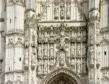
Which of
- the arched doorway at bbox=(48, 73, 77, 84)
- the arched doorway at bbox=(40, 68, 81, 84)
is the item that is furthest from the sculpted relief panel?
the arched doorway at bbox=(48, 73, 77, 84)

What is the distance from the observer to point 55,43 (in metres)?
26.0

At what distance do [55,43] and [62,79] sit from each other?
98.5 inches

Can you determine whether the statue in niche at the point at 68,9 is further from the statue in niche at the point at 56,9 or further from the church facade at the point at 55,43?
the statue in niche at the point at 56,9

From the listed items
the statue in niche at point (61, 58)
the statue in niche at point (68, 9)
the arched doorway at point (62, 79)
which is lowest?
the arched doorway at point (62, 79)

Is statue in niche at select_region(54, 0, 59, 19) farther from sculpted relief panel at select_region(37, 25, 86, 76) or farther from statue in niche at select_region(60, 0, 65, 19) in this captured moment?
sculpted relief panel at select_region(37, 25, 86, 76)

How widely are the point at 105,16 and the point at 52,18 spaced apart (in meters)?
3.73

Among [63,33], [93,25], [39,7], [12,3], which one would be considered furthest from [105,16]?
[12,3]

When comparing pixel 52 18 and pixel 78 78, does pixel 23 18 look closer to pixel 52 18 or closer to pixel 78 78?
pixel 52 18

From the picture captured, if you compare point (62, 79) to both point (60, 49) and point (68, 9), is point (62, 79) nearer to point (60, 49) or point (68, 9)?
point (60, 49)

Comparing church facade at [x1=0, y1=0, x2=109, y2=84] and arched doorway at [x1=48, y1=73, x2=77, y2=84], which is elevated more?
church facade at [x1=0, y1=0, x2=109, y2=84]

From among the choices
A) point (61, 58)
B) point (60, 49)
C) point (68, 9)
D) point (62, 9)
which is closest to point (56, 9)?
point (62, 9)

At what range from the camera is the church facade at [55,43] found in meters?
25.1

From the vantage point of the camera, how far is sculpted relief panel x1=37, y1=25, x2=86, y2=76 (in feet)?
84.1

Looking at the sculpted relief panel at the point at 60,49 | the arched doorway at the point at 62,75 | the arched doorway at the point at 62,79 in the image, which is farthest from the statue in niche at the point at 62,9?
the arched doorway at the point at 62,79
